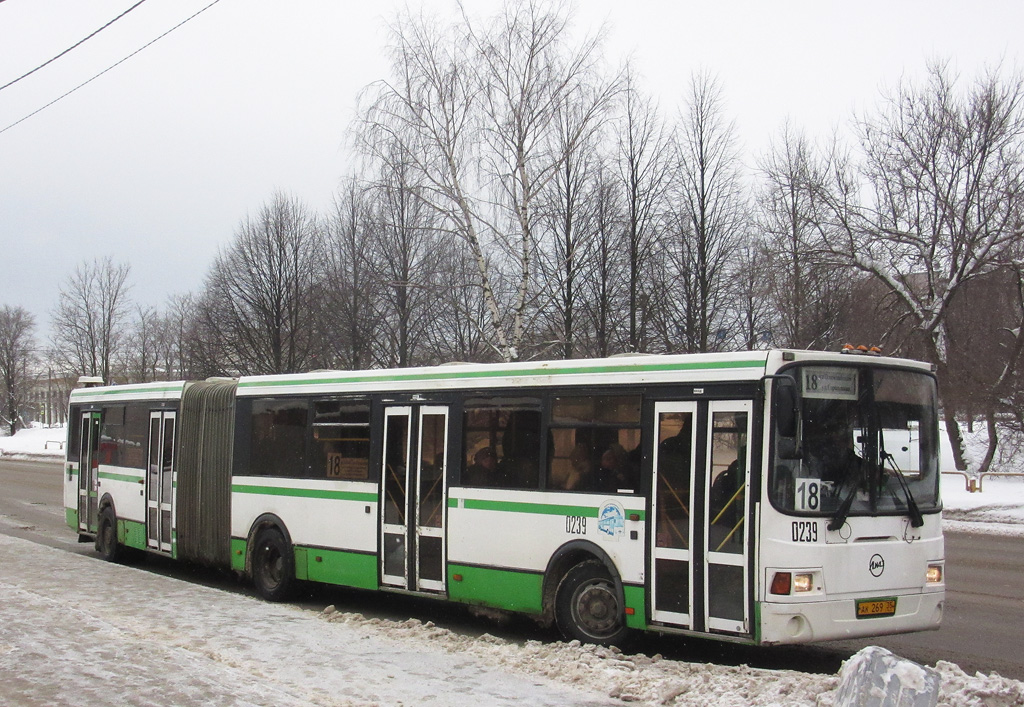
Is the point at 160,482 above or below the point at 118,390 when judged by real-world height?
below

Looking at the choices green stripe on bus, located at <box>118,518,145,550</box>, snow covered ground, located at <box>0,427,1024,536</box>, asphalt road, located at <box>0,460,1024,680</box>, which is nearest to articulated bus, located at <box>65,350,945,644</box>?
asphalt road, located at <box>0,460,1024,680</box>

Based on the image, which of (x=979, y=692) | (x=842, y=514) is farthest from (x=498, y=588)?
(x=979, y=692)

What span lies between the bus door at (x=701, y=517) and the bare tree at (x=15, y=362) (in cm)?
8915

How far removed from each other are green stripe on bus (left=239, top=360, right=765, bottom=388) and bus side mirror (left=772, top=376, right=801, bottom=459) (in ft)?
1.09

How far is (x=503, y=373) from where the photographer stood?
9844 millimetres

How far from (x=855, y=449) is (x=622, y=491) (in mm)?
1996

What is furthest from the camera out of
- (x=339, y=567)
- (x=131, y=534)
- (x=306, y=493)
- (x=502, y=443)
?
(x=131, y=534)

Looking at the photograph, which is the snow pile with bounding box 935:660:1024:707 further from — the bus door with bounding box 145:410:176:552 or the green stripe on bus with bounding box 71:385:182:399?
the green stripe on bus with bounding box 71:385:182:399

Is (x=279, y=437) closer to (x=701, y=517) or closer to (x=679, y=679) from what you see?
(x=701, y=517)

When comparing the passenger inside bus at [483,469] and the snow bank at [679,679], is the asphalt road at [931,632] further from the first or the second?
the passenger inside bus at [483,469]

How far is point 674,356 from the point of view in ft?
27.9

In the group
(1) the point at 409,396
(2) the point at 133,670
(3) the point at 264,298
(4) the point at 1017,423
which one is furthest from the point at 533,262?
(2) the point at 133,670

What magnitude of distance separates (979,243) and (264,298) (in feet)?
101

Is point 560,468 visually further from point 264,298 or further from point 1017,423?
point 264,298
